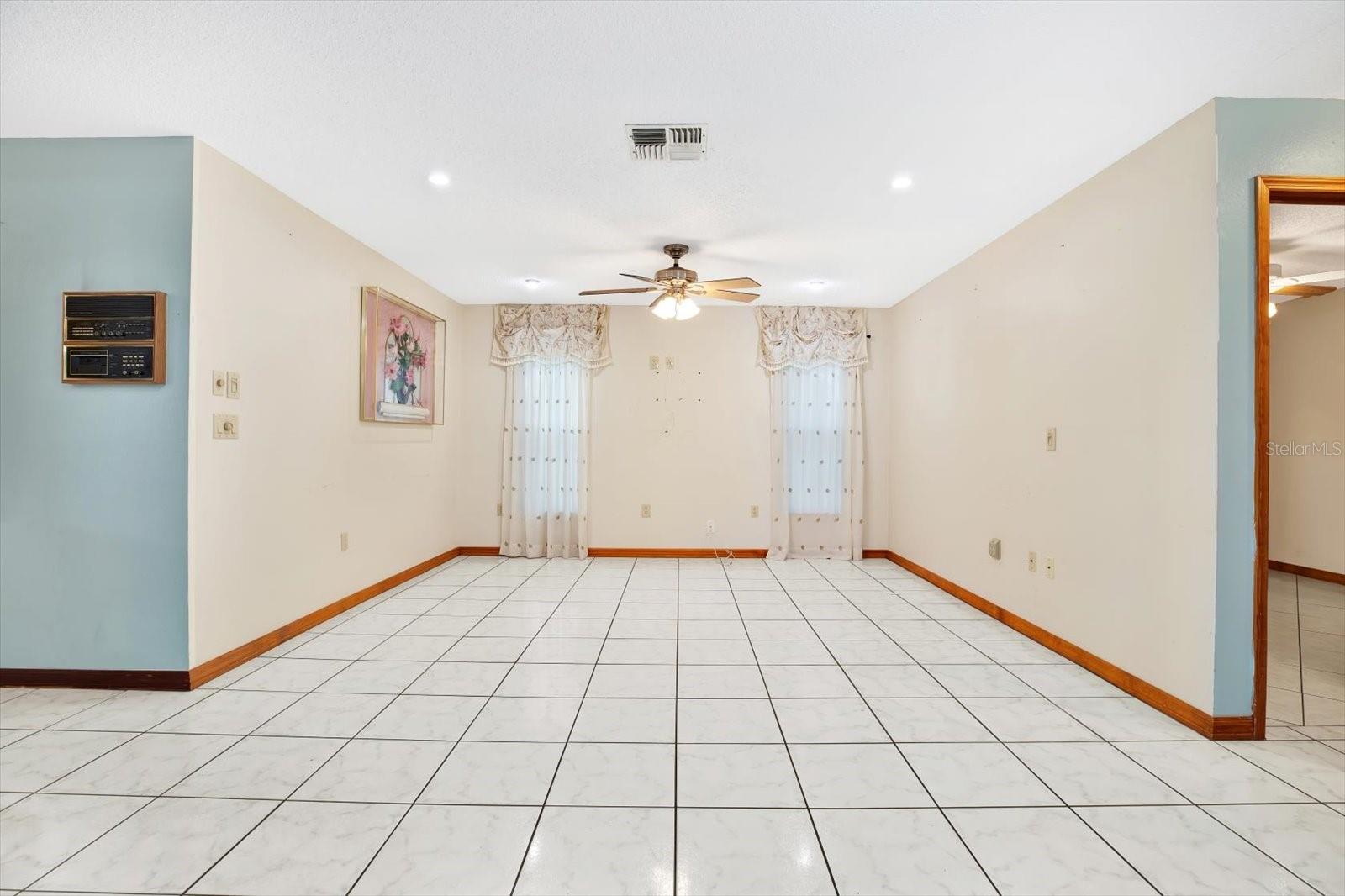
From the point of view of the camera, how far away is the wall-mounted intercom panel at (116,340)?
2.55m

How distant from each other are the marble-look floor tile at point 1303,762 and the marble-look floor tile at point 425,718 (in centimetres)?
305

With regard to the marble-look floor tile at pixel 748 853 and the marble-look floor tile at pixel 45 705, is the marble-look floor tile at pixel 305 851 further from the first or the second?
the marble-look floor tile at pixel 45 705

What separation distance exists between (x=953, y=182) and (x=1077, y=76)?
0.84m

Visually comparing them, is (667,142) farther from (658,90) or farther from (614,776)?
(614,776)

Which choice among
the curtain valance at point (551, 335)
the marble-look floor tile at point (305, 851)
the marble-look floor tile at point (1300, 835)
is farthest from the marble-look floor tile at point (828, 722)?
the curtain valance at point (551, 335)

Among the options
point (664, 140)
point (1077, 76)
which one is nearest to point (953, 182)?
point (1077, 76)

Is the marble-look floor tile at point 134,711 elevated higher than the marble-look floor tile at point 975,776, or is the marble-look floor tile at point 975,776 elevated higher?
the marble-look floor tile at point 134,711

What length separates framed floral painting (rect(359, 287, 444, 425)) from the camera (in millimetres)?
3951

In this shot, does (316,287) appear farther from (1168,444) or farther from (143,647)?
(1168,444)

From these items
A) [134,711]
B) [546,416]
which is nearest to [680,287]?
[546,416]

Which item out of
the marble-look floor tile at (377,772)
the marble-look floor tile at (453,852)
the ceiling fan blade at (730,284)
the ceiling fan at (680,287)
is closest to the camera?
the marble-look floor tile at (453,852)

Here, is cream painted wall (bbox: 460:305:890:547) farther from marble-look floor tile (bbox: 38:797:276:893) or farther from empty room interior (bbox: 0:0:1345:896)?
marble-look floor tile (bbox: 38:797:276:893)

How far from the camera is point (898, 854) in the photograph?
60.4 inches

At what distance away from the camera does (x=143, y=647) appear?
101 inches
